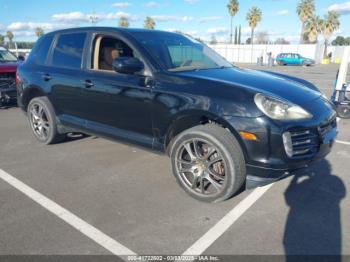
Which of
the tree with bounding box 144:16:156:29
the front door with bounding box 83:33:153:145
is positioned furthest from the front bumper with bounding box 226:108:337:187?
the tree with bounding box 144:16:156:29

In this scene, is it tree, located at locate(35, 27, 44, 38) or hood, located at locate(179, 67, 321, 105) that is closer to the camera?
hood, located at locate(179, 67, 321, 105)

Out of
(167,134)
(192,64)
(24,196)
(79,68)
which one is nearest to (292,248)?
(167,134)

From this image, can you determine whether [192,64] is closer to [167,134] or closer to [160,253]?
[167,134]

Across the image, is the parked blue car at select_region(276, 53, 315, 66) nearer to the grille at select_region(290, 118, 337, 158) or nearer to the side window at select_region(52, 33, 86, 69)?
the side window at select_region(52, 33, 86, 69)

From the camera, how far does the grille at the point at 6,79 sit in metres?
8.46

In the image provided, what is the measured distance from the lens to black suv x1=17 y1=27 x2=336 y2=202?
10.3 ft

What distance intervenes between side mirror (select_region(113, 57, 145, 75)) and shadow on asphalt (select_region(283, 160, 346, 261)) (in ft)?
7.24

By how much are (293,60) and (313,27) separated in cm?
2305

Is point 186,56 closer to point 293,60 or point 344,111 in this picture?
point 344,111

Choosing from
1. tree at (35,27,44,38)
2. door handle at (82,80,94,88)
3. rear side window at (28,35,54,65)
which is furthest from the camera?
tree at (35,27,44,38)

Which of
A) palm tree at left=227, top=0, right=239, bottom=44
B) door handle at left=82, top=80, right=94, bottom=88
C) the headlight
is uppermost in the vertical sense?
palm tree at left=227, top=0, right=239, bottom=44

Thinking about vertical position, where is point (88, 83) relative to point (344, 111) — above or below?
above

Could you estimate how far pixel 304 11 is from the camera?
57.8 meters

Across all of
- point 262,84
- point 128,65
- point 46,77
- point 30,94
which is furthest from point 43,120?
point 262,84
